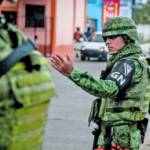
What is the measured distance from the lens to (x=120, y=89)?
2.80 meters

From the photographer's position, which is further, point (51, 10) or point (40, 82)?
point (51, 10)

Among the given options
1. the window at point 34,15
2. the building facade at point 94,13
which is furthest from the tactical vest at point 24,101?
the building facade at point 94,13

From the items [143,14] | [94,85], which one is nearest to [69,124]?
[94,85]

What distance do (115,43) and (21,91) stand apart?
1553 millimetres

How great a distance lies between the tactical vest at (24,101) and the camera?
5.52ft

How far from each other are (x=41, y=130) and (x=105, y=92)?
0.96 meters

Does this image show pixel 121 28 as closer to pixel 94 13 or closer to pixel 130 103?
pixel 130 103

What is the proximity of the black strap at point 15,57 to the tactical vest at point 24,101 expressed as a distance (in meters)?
0.02

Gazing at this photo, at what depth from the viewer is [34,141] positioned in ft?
5.93

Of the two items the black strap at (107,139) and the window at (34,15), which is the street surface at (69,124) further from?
the window at (34,15)

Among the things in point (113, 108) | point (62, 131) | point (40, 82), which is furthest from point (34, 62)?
point (62, 131)

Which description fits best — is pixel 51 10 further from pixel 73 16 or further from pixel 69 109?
pixel 69 109

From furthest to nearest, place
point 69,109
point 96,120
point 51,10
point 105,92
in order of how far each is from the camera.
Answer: point 51,10, point 69,109, point 96,120, point 105,92

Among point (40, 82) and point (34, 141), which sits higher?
point (40, 82)
